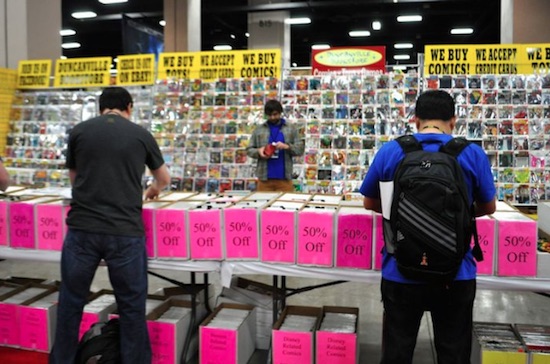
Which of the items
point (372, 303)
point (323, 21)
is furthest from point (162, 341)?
point (323, 21)

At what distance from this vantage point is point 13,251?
3150 mm

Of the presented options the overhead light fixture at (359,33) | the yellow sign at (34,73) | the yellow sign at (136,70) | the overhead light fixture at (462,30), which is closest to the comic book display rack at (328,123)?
the yellow sign at (136,70)

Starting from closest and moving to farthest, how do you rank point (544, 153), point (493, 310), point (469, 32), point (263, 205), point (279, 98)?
point (263, 205) < point (493, 310) < point (544, 153) < point (279, 98) < point (469, 32)

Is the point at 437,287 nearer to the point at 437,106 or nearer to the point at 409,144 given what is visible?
the point at 409,144

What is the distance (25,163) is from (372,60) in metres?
5.09

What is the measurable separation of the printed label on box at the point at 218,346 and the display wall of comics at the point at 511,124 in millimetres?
4062

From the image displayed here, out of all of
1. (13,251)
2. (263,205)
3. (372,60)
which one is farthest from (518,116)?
(13,251)

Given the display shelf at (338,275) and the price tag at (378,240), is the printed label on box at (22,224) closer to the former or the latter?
the display shelf at (338,275)

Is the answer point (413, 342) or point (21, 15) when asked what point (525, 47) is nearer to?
point (413, 342)

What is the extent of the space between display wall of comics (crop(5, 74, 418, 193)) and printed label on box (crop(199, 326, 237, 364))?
11.1 feet

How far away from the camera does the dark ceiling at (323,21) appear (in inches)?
576

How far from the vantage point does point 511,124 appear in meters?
5.96

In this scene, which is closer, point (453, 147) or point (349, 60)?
point (453, 147)

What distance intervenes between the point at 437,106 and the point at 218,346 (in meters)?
1.95
